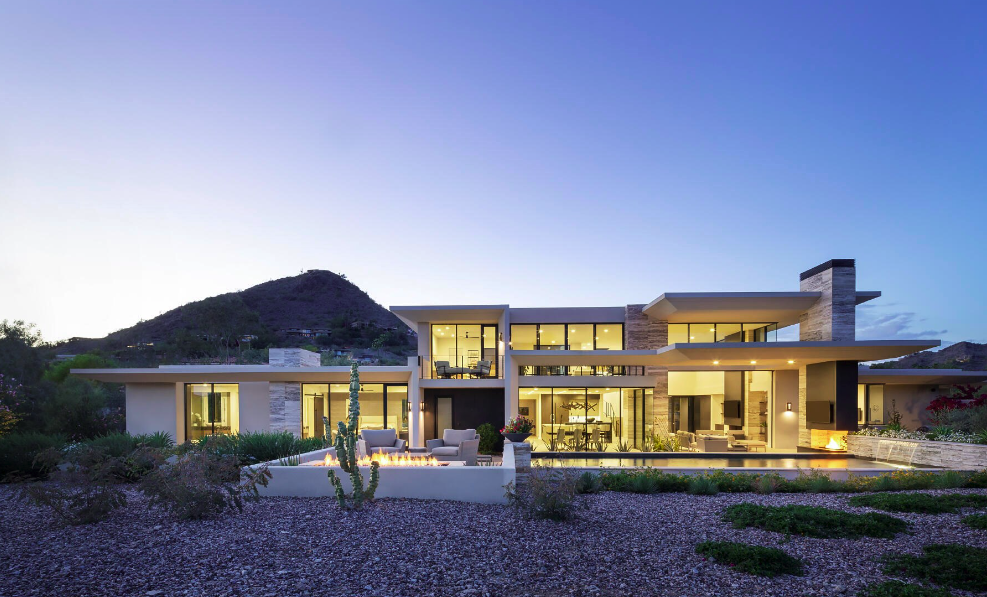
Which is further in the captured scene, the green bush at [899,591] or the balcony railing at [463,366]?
the balcony railing at [463,366]

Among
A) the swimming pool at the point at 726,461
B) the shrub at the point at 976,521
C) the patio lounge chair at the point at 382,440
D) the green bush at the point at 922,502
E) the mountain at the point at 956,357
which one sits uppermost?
the shrub at the point at 976,521

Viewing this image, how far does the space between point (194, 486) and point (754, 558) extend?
632cm

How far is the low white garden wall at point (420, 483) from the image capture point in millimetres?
8469

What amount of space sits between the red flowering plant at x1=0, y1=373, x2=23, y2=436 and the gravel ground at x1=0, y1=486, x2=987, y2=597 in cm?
810

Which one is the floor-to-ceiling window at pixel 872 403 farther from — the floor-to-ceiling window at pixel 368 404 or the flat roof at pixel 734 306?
the floor-to-ceiling window at pixel 368 404

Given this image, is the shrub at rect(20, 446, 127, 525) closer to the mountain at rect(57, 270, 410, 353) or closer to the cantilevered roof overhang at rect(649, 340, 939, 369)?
the cantilevered roof overhang at rect(649, 340, 939, 369)

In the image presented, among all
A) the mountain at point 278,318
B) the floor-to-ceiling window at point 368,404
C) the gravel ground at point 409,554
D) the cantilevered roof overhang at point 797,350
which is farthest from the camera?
the mountain at point 278,318

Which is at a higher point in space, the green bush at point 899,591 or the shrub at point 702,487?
the green bush at point 899,591

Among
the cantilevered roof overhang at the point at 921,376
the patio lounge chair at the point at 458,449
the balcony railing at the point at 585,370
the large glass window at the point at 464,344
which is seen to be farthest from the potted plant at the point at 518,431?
the cantilevered roof overhang at the point at 921,376

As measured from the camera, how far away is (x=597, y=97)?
14.8 metres

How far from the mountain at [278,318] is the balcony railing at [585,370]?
1039 inches

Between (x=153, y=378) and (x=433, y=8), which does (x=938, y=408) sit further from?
(x=153, y=378)

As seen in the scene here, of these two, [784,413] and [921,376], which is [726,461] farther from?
[921,376]

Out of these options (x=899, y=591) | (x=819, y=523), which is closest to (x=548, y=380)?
Answer: (x=819, y=523)
